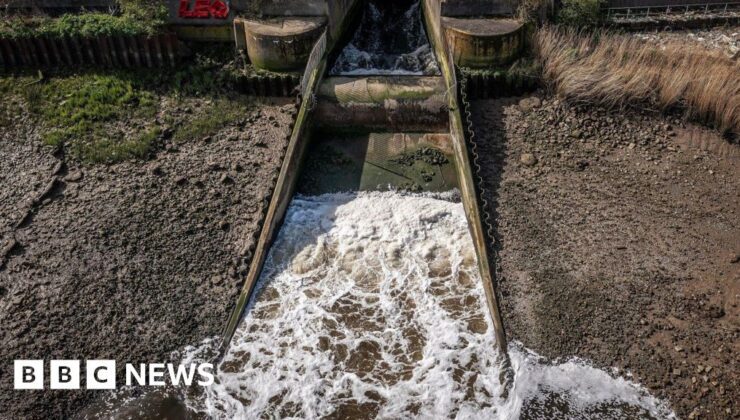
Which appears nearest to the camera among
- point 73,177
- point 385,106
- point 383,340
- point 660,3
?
point 383,340

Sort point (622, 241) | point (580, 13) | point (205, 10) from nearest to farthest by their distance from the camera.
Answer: point (622, 241)
point (580, 13)
point (205, 10)

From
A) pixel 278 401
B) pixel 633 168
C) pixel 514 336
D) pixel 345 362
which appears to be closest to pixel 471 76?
pixel 633 168

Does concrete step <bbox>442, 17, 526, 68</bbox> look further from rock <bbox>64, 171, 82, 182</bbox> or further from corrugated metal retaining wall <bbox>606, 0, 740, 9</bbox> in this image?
rock <bbox>64, 171, 82, 182</bbox>

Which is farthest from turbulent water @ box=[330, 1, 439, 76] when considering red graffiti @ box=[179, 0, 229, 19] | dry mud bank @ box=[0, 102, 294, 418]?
dry mud bank @ box=[0, 102, 294, 418]

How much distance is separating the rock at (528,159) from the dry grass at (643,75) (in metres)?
1.64

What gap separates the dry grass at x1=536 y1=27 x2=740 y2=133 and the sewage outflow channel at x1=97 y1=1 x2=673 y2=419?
2.31 m

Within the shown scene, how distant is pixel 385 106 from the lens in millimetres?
11680

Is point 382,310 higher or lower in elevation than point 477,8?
lower

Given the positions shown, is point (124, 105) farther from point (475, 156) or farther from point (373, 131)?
point (475, 156)

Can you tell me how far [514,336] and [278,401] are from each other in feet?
10.5

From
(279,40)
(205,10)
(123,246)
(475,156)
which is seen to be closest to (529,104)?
(475,156)

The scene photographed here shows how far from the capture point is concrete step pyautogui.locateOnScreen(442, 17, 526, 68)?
1205 centimetres

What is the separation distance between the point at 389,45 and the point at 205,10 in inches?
171

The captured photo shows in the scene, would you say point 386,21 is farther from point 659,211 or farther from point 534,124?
point 659,211
